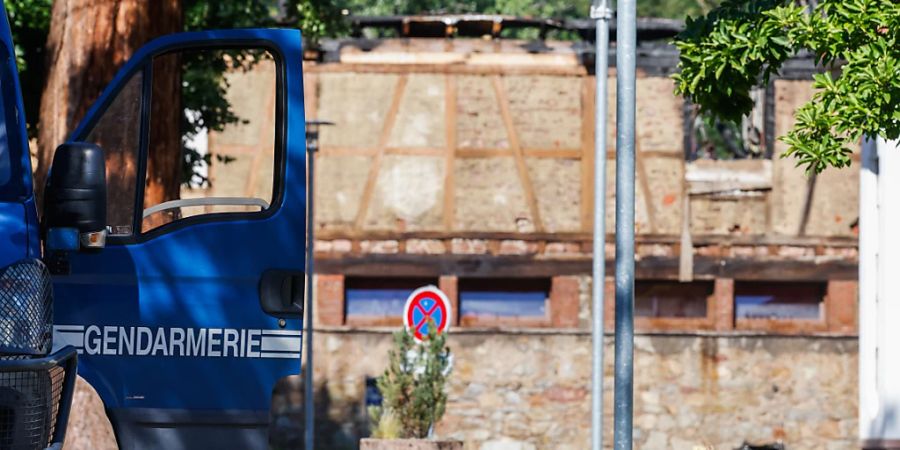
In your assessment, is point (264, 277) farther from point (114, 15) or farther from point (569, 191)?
point (569, 191)

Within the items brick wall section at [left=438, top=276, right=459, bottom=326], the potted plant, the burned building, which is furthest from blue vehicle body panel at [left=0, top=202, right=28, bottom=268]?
brick wall section at [left=438, top=276, right=459, bottom=326]

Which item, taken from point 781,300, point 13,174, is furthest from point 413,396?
point 13,174

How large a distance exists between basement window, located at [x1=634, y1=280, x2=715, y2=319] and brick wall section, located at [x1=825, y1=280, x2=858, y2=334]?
202 cm

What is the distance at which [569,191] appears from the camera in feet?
87.8

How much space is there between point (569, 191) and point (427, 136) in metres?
2.52

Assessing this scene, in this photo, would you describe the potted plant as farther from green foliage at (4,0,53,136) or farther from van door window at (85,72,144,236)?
van door window at (85,72,144,236)

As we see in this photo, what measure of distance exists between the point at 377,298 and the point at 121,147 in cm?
1915

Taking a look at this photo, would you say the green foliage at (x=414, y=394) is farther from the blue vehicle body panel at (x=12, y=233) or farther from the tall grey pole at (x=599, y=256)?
the blue vehicle body panel at (x=12, y=233)

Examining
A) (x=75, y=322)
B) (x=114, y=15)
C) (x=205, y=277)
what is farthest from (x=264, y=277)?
(x=114, y=15)

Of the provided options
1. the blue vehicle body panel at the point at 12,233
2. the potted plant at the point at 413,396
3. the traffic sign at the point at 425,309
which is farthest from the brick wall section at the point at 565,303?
the blue vehicle body panel at the point at 12,233

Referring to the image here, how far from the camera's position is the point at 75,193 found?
6828mm

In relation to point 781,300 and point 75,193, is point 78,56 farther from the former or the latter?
point 781,300

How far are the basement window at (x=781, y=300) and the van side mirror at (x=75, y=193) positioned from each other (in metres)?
21.4

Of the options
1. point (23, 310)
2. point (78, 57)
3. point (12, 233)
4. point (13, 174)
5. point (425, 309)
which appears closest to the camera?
point (23, 310)
